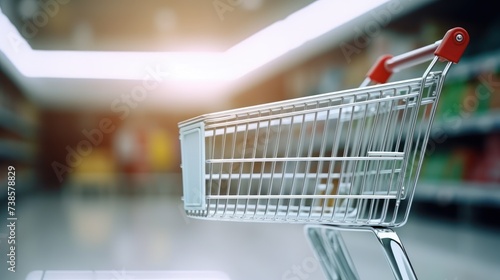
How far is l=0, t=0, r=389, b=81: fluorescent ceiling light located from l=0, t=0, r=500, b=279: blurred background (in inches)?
0.8

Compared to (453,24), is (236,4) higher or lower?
higher

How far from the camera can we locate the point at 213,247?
333 centimetres

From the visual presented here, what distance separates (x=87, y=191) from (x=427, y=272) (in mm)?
4700

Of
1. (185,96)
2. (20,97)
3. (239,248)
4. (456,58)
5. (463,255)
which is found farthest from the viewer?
(185,96)

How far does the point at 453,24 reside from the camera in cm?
449

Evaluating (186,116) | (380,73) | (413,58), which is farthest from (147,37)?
(413,58)

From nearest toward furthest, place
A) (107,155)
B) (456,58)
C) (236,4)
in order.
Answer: (456,58), (236,4), (107,155)

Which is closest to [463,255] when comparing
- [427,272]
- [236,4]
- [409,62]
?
[427,272]

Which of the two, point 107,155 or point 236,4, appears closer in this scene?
point 236,4

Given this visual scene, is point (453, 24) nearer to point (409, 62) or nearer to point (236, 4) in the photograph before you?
point (236, 4)

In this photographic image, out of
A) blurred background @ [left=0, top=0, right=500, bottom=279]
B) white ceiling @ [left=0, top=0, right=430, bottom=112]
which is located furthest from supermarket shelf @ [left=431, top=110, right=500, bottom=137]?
white ceiling @ [left=0, top=0, right=430, bottom=112]

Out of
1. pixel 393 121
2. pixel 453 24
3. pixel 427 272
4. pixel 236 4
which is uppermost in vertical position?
pixel 236 4

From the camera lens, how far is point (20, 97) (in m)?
4.77

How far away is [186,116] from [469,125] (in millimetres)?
3276
